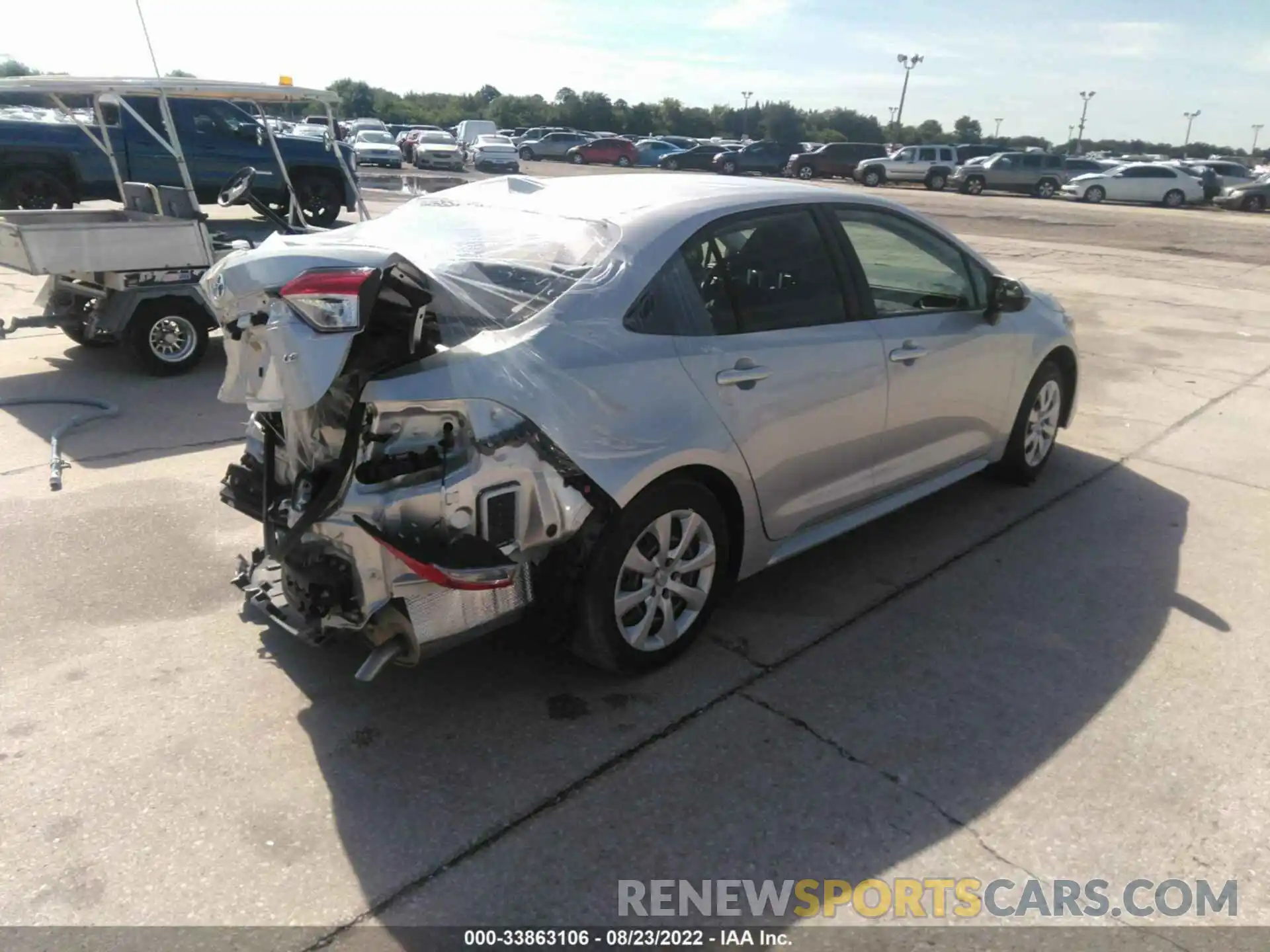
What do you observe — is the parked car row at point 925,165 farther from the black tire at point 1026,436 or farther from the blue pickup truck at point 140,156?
the black tire at point 1026,436

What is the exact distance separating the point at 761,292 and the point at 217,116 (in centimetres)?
1396

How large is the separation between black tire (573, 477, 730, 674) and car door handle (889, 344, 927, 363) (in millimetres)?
1170

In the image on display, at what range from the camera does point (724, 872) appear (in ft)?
8.68

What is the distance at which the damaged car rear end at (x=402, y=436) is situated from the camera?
2818 mm

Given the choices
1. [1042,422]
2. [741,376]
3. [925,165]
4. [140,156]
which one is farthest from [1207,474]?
[925,165]

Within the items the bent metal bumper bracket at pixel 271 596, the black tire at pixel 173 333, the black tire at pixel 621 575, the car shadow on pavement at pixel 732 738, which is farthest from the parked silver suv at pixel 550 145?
the black tire at pixel 621 575

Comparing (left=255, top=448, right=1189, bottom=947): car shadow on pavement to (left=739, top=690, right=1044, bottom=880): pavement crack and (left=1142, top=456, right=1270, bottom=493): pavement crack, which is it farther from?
(left=1142, top=456, right=1270, bottom=493): pavement crack

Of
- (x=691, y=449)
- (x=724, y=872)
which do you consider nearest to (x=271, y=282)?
(x=691, y=449)

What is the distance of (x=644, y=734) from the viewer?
3219mm

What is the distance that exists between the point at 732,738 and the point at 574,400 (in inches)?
49.0

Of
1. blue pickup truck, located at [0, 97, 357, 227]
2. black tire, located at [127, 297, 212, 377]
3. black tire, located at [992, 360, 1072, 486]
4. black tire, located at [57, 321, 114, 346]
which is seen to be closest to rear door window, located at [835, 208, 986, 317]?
black tire, located at [992, 360, 1072, 486]

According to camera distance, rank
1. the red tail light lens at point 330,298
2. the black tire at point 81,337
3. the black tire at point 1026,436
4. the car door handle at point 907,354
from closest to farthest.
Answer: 1. the red tail light lens at point 330,298
2. the car door handle at point 907,354
3. the black tire at point 1026,436
4. the black tire at point 81,337

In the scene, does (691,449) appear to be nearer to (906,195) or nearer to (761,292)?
(761,292)

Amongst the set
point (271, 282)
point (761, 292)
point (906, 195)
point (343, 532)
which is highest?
point (271, 282)
